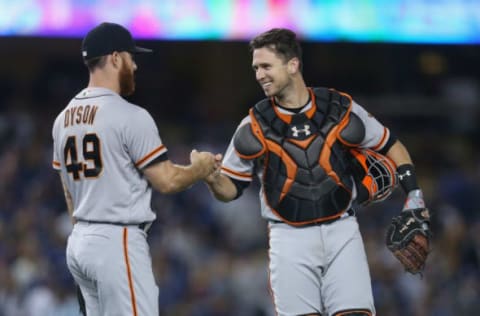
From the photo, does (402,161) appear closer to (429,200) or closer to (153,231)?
(153,231)

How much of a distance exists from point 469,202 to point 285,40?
6.48 m

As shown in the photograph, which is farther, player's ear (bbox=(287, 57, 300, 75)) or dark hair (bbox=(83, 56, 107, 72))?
player's ear (bbox=(287, 57, 300, 75))

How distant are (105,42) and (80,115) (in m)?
0.38

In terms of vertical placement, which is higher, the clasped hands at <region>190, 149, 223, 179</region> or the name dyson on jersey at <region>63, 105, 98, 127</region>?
the name dyson on jersey at <region>63, 105, 98, 127</region>

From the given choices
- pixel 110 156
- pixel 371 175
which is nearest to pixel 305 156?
pixel 371 175

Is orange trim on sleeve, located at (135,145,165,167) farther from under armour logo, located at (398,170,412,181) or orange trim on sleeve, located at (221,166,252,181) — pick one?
under armour logo, located at (398,170,412,181)

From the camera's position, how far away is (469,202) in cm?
1130

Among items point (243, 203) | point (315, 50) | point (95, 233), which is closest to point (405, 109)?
point (315, 50)

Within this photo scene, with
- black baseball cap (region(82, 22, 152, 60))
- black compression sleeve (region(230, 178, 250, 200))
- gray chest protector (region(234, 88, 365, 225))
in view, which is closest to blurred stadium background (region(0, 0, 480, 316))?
black compression sleeve (region(230, 178, 250, 200))

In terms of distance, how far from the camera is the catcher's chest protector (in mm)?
5203

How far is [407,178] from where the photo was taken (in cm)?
538

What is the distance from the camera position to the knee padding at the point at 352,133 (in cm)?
523

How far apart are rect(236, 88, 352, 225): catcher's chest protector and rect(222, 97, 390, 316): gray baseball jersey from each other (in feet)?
0.25

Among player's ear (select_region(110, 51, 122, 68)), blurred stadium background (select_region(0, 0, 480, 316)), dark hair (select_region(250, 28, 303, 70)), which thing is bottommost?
blurred stadium background (select_region(0, 0, 480, 316))
